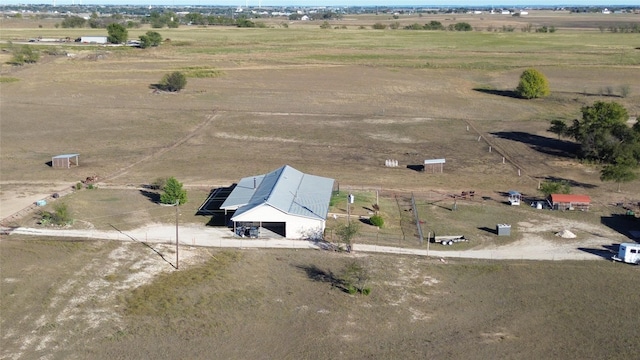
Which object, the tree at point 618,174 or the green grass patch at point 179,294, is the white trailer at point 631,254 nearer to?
the tree at point 618,174

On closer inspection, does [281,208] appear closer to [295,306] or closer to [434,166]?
[295,306]

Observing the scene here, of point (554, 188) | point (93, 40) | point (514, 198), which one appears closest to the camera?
point (514, 198)

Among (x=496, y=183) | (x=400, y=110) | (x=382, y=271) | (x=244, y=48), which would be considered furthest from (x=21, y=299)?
(x=244, y=48)

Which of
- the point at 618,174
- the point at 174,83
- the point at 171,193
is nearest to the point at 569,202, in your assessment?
the point at 618,174

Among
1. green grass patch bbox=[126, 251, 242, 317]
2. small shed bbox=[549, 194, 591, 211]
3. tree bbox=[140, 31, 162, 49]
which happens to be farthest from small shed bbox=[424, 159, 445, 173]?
tree bbox=[140, 31, 162, 49]

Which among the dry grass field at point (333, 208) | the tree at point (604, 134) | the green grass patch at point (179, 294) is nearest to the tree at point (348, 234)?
the dry grass field at point (333, 208)

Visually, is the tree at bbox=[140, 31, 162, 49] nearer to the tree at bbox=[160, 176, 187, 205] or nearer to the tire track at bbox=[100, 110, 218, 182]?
the tire track at bbox=[100, 110, 218, 182]
